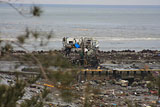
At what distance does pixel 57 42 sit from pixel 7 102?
2924cm

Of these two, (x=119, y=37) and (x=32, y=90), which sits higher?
(x=119, y=37)

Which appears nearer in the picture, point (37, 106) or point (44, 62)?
point (44, 62)

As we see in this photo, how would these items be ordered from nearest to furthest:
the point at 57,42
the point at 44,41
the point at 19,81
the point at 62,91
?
1. the point at 44,41
2. the point at 62,91
3. the point at 19,81
4. the point at 57,42

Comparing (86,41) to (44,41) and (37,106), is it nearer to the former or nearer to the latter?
(37,106)

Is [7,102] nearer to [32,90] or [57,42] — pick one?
[32,90]

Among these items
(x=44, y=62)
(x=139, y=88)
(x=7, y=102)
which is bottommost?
(x=139, y=88)

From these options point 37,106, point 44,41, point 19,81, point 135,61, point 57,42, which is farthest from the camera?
point 57,42

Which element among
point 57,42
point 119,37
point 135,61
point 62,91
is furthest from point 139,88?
point 119,37

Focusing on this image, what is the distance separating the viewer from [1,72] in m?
21.1

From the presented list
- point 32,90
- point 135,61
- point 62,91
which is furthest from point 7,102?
point 135,61

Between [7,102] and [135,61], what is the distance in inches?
774

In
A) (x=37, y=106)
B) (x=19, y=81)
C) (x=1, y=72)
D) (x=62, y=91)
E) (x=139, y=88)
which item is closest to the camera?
(x=62, y=91)

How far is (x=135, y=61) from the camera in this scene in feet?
86.1

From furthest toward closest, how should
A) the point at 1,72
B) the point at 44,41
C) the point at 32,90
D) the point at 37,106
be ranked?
the point at 1,72, the point at 32,90, the point at 37,106, the point at 44,41
